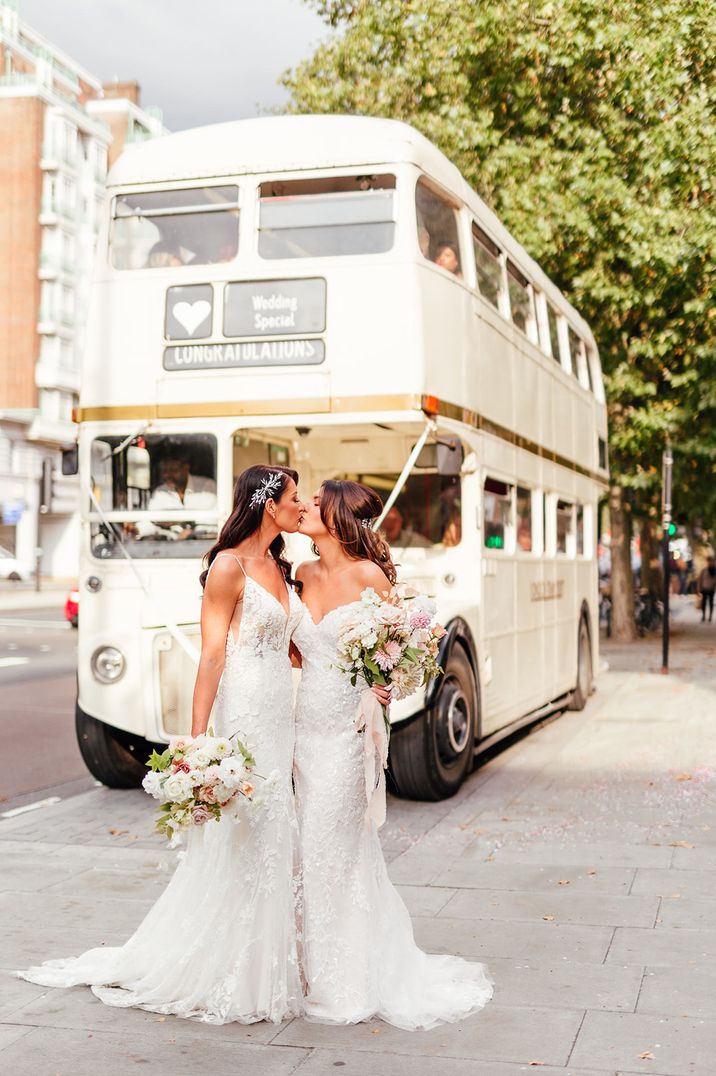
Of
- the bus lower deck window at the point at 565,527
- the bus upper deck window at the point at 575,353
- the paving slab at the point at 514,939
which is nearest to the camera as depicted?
the paving slab at the point at 514,939

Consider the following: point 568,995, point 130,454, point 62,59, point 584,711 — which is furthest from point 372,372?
point 62,59

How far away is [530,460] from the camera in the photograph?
12.1m

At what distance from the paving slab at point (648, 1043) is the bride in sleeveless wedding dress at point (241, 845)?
1.03 metres

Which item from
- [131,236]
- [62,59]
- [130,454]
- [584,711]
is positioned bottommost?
[584,711]

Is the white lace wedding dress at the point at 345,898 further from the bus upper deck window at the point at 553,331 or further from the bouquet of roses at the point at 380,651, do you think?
the bus upper deck window at the point at 553,331

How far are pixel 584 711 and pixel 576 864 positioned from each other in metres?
8.00

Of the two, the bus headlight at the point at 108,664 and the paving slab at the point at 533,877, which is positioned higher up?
the bus headlight at the point at 108,664

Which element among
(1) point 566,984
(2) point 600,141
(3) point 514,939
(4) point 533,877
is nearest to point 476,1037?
(1) point 566,984

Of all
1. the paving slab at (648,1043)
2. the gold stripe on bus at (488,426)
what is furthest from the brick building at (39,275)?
the paving slab at (648,1043)

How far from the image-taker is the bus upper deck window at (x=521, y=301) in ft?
38.1

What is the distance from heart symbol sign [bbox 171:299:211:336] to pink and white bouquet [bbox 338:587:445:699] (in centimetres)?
458

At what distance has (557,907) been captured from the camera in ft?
20.5

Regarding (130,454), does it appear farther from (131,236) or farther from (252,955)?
(252,955)

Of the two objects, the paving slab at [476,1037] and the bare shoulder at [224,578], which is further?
the bare shoulder at [224,578]
